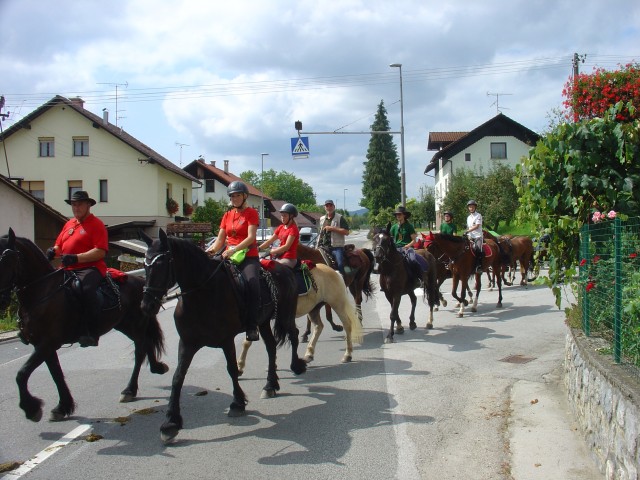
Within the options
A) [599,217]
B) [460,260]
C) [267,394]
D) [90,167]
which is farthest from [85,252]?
[90,167]

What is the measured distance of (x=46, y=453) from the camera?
5137 mm

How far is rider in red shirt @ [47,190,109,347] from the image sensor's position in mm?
6379

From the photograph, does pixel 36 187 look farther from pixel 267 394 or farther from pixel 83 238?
pixel 267 394

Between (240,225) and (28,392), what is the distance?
9.48 feet

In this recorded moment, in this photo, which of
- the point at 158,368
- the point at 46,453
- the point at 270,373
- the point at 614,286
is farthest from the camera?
the point at 158,368

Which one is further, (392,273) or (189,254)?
(392,273)

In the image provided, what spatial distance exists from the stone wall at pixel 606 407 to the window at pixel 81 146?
40.3 meters

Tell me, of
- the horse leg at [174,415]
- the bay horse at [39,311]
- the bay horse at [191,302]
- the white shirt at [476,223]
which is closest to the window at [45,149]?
the white shirt at [476,223]

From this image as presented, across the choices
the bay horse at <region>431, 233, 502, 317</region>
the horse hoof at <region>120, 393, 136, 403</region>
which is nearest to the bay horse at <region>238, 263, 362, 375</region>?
the horse hoof at <region>120, 393, 136, 403</region>

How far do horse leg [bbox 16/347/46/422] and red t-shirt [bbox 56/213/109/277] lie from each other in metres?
1.22

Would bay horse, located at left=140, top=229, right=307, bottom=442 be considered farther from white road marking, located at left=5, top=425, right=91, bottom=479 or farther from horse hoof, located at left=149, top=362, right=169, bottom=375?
horse hoof, located at left=149, top=362, right=169, bottom=375

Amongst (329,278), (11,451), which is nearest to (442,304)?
A: (329,278)

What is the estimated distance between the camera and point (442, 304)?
14.6 metres

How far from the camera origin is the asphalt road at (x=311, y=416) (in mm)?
4836
